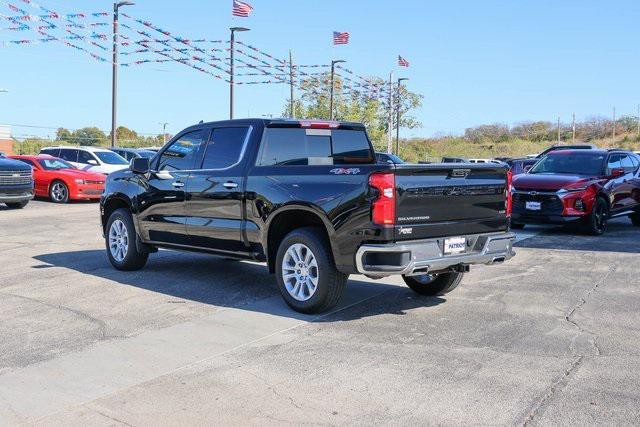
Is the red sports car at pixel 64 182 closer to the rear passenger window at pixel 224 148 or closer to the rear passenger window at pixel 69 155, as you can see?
the rear passenger window at pixel 69 155

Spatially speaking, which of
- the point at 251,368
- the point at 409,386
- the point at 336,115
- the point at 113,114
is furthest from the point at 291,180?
the point at 336,115

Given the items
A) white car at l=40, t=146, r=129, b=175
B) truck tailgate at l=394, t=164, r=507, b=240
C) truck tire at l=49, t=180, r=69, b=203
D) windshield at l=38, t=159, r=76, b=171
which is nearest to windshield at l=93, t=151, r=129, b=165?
white car at l=40, t=146, r=129, b=175

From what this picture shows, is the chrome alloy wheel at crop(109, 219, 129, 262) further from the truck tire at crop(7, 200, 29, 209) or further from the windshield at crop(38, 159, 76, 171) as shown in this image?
the windshield at crop(38, 159, 76, 171)

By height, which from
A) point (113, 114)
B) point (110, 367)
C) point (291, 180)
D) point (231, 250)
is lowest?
point (110, 367)

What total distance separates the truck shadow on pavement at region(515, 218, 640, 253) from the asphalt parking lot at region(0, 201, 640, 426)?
2.63 meters

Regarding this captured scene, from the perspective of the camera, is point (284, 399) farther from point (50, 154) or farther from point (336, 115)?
point (336, 115)

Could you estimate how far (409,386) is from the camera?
4898 mm

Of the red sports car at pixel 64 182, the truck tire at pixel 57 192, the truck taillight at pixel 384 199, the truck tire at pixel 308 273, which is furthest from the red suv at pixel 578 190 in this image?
the truck tire at pixel 57 192

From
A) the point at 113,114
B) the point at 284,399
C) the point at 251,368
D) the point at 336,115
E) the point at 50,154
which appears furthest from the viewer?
the point at 336,115

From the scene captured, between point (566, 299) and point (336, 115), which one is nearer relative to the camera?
point (566, 299)

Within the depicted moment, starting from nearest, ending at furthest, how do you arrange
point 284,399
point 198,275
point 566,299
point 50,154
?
point 284,399 → point 566,299 → point 198,275 → point 50,154

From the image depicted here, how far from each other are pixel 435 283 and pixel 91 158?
59.1 ft

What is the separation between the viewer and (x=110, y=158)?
2388 cm

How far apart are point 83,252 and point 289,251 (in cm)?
528
